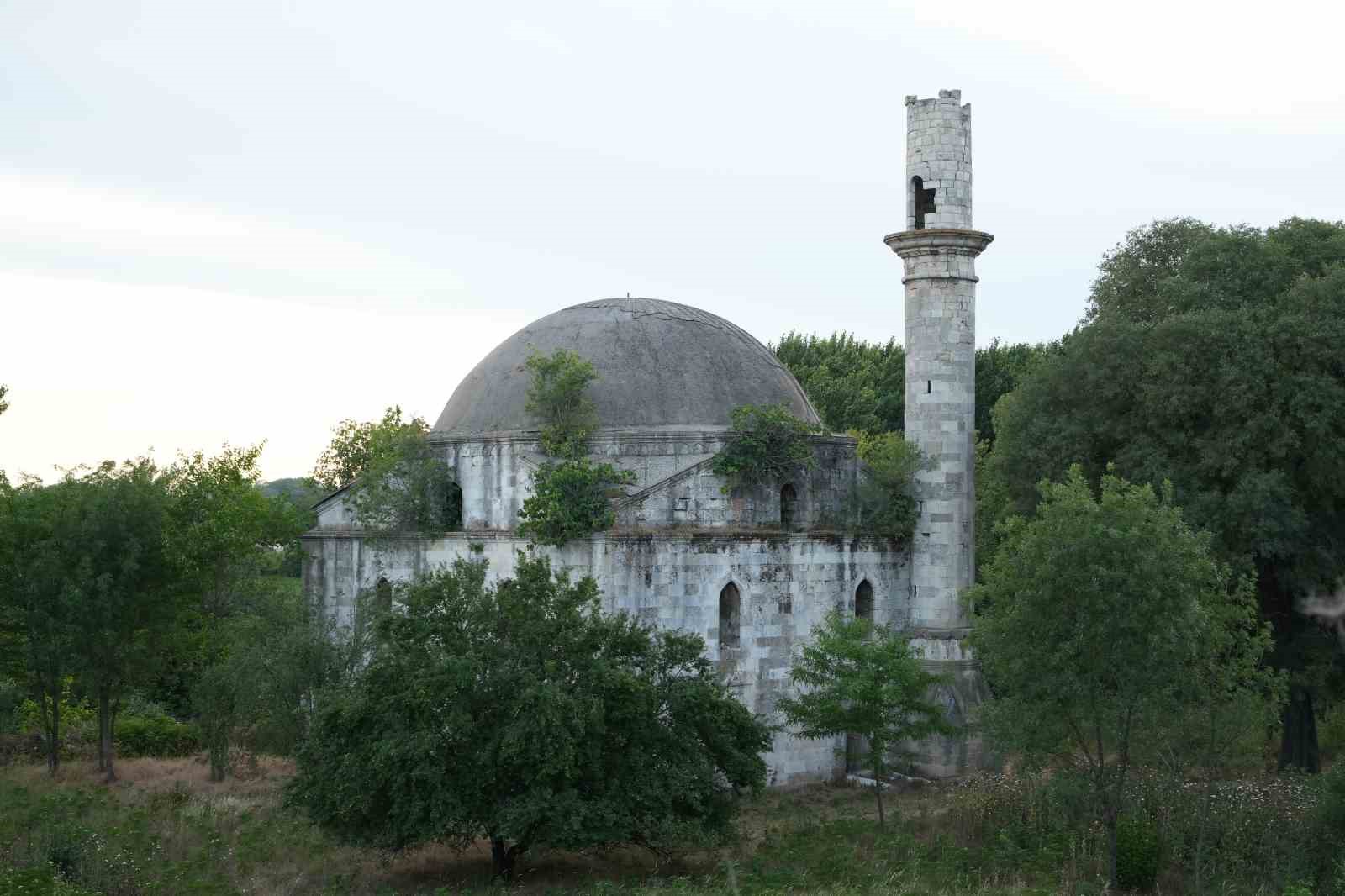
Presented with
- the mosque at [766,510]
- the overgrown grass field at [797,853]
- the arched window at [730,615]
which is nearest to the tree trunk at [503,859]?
the overgrown grass field at [797,853]

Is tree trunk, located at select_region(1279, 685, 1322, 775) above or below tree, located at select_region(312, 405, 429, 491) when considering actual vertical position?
below

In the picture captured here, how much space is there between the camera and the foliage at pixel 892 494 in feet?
90.6

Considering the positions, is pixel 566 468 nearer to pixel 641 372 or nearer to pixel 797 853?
pixel 641 372

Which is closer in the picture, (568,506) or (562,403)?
(568,506)

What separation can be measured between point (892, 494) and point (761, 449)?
297 centimetres

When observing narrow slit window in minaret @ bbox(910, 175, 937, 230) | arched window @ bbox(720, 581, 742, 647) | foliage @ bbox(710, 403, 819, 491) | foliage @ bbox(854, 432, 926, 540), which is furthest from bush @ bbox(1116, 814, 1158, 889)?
narrow slit window in minaret @ bbox(910, 175, 937, 230)

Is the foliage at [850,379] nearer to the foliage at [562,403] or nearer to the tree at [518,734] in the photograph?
the foliage at [562,403]

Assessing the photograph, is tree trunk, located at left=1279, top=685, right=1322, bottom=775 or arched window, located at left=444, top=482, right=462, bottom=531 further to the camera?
arched window, located at left=444, top=482, right=462, bottom=531

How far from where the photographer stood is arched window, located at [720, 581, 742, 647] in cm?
2620

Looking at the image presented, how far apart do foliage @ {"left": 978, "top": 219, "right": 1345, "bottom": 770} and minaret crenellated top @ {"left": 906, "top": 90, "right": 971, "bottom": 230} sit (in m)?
3.77

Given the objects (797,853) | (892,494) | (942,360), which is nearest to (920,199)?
(942,360)

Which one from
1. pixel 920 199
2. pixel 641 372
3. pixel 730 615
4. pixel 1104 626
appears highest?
pixel 920 199

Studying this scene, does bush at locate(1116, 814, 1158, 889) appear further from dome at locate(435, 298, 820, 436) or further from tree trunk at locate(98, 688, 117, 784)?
tree trunk at locate(98, 688, 117, 784)

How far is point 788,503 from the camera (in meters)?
27.6
